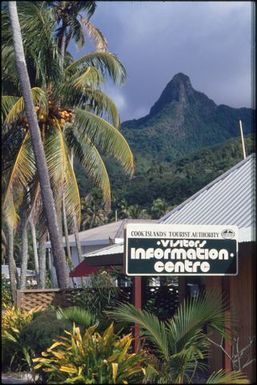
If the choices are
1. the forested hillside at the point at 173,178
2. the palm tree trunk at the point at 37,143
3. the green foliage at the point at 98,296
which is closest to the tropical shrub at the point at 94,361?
the green foliage at the point at 98,296

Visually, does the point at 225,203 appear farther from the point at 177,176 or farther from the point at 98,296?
the point at 177,176

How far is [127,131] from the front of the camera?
49.4m

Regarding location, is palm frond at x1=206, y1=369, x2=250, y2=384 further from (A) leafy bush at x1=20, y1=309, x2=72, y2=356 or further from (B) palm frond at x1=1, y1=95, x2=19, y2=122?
(B) palm frond at x1=1, y1=95, x2=19, y2=122

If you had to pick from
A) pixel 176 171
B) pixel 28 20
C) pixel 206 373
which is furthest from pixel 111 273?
pixel 176 171

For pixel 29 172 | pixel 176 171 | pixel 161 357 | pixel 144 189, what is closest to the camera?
pixel 161 357

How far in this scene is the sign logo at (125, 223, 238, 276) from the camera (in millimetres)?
10312

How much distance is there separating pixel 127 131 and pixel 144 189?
24.8 m

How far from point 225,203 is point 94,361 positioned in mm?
5480

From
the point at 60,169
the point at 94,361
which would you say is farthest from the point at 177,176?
the point at 94,361

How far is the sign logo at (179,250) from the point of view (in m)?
10.3

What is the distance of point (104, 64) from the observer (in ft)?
69.6

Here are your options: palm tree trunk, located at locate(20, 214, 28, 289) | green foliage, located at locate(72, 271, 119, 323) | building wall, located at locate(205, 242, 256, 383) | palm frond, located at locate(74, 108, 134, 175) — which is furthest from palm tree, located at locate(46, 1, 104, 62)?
building wall, located at locate(205, 242, 256, 383)

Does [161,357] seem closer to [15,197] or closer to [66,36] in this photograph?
[15,197]

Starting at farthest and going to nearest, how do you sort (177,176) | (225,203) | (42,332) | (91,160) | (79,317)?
(177,176), (91,160), (225,203), (79,317), (42,332)
